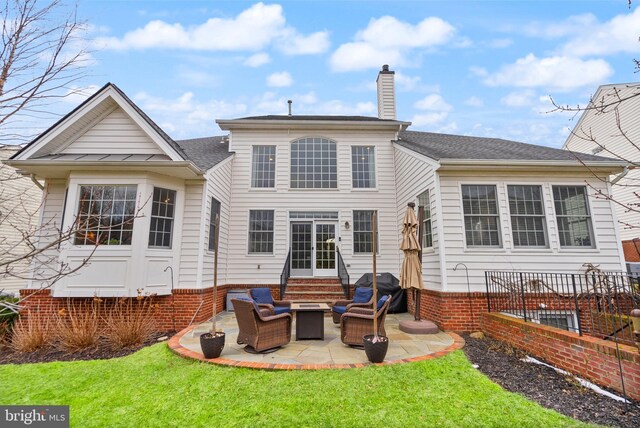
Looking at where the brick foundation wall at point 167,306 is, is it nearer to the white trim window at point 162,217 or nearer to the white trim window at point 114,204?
the white trim window at point 162,217

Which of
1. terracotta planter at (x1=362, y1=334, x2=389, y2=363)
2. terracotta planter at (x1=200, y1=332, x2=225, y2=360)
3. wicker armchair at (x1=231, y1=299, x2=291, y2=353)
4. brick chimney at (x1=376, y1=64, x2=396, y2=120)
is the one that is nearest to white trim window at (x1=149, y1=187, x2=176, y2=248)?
wicker armchair at (x1=231, y1=299, x2=291, y2=353)

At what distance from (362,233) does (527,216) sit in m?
5.11

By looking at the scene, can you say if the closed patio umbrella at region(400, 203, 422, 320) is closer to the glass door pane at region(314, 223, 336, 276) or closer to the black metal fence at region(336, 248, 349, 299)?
the black metal fence at region(336, 248, 349, 299)

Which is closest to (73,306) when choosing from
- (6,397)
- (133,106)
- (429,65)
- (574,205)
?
(6,397)

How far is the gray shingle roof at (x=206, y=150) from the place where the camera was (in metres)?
8.73

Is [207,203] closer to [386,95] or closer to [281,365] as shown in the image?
[281,365]

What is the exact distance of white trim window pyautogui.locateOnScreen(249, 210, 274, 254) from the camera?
10562 mm

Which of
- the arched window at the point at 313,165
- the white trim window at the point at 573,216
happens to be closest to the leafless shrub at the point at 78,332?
the arched window at the point at 313,165

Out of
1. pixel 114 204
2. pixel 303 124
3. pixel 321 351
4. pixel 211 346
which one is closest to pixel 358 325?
pixel 321 351

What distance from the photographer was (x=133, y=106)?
7625 millimetres

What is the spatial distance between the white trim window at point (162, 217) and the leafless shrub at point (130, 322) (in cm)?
143

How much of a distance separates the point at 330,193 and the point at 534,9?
7.37 meters

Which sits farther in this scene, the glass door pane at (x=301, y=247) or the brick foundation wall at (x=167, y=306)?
the glass door pane at (x=301, y=247)

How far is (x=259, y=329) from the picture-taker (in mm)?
4973
